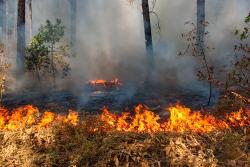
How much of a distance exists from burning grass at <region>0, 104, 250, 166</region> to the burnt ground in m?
5.36

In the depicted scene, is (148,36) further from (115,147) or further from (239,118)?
(115,147)

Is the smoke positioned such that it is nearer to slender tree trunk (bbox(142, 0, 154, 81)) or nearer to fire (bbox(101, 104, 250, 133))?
slender tree trunk (bbox(142, 0, 154, 81))

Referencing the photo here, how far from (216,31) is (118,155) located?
69.0 feet

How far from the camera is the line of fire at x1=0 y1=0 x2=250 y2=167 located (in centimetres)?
701

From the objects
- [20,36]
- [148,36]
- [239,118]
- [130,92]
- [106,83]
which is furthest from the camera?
[20,36]

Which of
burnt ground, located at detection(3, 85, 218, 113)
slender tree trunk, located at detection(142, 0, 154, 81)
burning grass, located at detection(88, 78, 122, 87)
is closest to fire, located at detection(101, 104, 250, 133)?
burnt ground, located at detection(3, 85, 218, 113)

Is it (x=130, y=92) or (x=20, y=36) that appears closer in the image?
(x=130, y=92)

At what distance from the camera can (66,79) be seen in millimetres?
22562

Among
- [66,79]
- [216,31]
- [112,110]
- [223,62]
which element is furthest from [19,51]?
[216,31]

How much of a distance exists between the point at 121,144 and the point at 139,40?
20.7 m

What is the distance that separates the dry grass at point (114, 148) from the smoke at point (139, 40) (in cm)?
874

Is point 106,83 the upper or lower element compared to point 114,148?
upper

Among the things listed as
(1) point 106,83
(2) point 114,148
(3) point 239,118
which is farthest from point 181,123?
(1) point 106,83

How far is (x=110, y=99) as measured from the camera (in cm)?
1502
